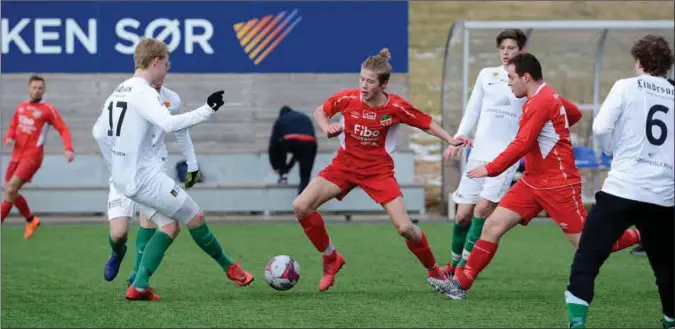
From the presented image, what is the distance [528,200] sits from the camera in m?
8.29

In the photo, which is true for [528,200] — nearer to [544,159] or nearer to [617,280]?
[544,159]

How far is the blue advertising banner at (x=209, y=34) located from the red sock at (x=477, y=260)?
10638 millimetres

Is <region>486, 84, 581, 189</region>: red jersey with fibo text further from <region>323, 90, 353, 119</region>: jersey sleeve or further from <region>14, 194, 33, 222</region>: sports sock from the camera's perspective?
<region>14, 194, 33, 222</region>: sports sock

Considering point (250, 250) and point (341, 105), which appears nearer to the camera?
point (341, 105)

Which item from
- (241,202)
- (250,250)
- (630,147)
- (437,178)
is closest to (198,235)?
(630,147)

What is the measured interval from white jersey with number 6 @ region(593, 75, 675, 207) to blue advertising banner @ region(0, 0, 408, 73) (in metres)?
12.3

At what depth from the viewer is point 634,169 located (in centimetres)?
671

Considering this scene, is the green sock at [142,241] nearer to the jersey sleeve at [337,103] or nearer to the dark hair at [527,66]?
the jersey sleeve at [337,103]

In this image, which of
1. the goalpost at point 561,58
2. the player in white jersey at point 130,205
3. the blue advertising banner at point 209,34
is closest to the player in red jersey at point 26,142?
the blue advertising banner at point 209,34

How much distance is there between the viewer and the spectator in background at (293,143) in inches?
693

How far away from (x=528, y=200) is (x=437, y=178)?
11.5 m

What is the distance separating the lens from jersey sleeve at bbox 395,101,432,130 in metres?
8.97

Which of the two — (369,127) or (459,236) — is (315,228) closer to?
(369,127)


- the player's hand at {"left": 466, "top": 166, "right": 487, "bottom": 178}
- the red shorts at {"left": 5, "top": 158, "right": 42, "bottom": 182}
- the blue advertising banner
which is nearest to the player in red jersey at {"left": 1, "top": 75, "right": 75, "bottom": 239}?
the red shorts at {"left": 5, "top": 158, "right": 42, "bottom": 182}
